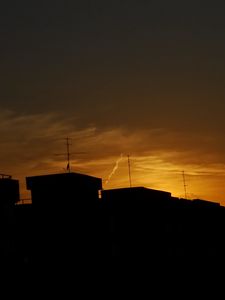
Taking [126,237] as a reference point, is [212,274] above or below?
below

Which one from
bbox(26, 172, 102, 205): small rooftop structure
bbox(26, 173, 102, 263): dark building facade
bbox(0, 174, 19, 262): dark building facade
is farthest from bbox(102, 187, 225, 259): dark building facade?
bbox(0, 174, 19, 262): dark building facade

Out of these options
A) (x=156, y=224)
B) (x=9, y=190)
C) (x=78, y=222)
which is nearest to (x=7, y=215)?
(x=9, y=190)

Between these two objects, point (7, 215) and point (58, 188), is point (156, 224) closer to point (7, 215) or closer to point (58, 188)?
point (58, 188)

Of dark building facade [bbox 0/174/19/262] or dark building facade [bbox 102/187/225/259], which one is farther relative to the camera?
dark building facade [bbox 102/187/225/259]

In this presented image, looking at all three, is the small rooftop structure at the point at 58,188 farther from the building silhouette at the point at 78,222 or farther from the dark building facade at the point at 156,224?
the dark building facade at the point at 156,224

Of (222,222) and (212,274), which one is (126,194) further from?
(222,222)

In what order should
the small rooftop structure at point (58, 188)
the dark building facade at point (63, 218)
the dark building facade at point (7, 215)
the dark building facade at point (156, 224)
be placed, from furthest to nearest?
the dark building facade at point (156, 224) < the small rooftop structure at point (58, 188) < the dark building facade at point (63, 218) < the dark building facade at point (7, 215)

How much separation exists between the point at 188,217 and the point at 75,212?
58.5ft

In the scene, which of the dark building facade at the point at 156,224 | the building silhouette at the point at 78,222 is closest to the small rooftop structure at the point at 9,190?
the building silhouette at the point at 78,222

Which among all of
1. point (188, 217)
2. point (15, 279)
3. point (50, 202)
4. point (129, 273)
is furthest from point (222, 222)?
point (15, 279)

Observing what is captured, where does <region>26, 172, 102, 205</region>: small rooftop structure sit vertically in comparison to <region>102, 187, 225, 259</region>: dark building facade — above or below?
above

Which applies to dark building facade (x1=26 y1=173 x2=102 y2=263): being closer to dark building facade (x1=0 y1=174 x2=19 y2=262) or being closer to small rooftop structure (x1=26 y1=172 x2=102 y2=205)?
small rooftop structure (x1=26 y1=172 x2=102 y2=205)

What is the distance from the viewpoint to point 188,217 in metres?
55.8

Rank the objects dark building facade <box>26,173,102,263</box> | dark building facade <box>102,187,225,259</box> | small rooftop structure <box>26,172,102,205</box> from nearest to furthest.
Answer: dark building facade <box>26,173,102,263</box>, small rooftop structure <box>26,172,102,205</box>, dark building facade <box>102,187,225,259</box>
